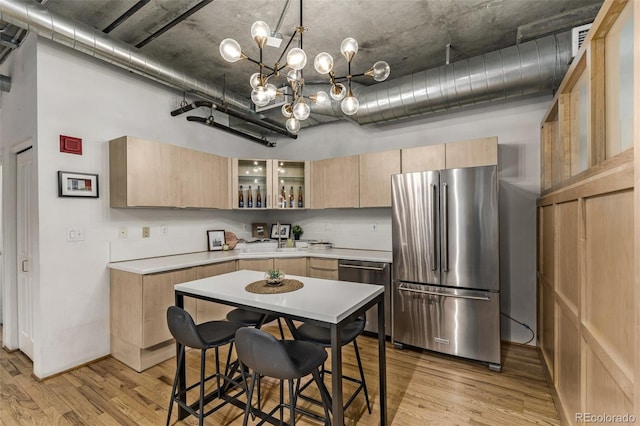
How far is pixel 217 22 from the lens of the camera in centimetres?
260

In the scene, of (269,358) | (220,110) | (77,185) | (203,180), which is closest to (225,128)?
(220,110)

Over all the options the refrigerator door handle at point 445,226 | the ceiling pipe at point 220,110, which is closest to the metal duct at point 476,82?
the refrigerator door handle at point 445,226

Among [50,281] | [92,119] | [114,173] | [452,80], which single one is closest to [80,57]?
[92,119]

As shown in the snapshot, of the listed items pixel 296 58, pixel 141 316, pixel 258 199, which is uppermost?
pixel 296 58

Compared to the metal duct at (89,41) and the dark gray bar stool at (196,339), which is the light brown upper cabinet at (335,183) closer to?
the metal duct at (89,41)

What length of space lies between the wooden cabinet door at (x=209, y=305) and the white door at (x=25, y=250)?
1484 millimetres

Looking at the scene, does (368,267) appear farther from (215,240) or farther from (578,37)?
(578,37)

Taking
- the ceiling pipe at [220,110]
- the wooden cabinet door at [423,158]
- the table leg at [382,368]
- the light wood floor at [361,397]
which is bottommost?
the light wood floor at [361,397]

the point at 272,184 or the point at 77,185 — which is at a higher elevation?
the point at 272,184

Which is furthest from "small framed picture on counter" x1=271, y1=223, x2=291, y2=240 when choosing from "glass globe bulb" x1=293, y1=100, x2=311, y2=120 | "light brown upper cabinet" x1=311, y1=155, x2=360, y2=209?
"glass globe bulb" x1=293, y1=100, x2=311, y2=120

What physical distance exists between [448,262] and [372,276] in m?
0.85

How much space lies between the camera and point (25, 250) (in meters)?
2.90

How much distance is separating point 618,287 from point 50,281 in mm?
3819

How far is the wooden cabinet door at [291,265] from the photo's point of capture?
12.2 feet
